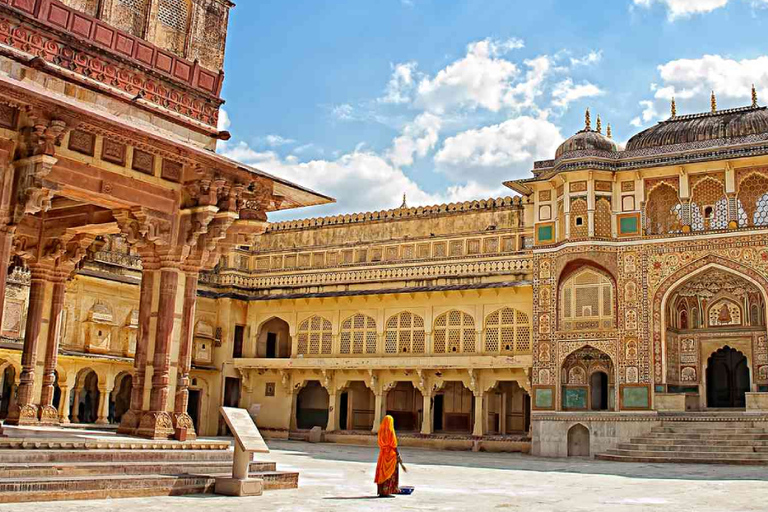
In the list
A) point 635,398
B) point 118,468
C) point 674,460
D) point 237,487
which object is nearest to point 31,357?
point 118,468

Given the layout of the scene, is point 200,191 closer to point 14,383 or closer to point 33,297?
point 33,297

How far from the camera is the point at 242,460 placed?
9.66 m

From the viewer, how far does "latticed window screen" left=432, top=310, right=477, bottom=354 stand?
27.5 metres

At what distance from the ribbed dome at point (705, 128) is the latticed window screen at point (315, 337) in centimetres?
1161

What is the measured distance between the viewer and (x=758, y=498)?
1135 centimetres

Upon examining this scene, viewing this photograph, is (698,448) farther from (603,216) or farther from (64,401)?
(64,401)

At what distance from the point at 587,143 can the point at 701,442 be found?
8968mm

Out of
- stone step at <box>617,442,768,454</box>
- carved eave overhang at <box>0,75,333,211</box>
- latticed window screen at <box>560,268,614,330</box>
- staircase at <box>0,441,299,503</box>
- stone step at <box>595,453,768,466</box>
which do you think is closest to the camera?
staircase at <box>0,441,299,503</box>

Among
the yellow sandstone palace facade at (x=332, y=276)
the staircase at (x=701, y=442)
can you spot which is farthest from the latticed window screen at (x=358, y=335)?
the staircase at (x=701, y=442)

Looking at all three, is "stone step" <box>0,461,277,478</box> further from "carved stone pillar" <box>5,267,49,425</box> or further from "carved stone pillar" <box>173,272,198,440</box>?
"carved stone pillar" <box>5,267,49,425</box>

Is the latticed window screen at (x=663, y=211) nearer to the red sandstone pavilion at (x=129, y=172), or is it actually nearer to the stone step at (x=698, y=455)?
the stone step at (x=698, y=455)

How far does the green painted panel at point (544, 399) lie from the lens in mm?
24219

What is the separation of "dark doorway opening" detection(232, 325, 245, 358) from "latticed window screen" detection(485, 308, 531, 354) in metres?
9.25

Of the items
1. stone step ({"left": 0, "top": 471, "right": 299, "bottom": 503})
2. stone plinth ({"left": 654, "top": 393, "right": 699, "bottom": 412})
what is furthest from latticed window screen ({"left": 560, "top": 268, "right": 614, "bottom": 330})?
stone step ({"left": 0, "top": 471, "right": 299, "bottom": 503})
